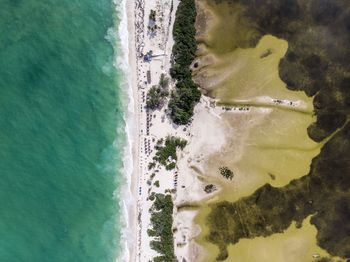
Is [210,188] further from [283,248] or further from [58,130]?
[58,130]

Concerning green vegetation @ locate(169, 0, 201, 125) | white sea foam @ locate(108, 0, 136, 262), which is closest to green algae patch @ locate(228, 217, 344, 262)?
white sea foam @ locate(108, 0, 136, 262)

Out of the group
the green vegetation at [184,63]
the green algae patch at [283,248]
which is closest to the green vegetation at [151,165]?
Answer: the green vegetation at [184,63]

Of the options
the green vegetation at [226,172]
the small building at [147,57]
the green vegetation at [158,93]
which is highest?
the small building at [147,57]

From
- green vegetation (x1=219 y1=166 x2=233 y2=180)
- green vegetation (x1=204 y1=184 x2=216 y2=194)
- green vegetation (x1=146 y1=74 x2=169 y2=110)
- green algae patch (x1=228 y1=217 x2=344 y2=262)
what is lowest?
green algae patch (x1=228 y1=217 x2=344 y2=262)

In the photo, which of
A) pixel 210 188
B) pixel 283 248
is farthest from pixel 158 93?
pixel 283 248

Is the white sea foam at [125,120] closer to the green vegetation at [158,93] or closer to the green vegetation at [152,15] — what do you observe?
the green vegetation at [158,93]

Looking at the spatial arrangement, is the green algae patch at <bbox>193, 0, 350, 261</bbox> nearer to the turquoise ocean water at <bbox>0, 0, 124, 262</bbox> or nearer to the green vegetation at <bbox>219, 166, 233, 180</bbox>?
the green vegetation at <bbox>219, 166, 233, 180</bbox>

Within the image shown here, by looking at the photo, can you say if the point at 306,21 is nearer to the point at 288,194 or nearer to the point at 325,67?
the point at 325,67

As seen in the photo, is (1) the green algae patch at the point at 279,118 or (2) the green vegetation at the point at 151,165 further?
(2) the green vegetation at the point at 151,165
